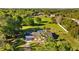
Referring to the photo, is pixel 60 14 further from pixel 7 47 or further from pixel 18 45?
pixel 7 47

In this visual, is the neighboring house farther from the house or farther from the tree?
the tree

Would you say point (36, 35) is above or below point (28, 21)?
below

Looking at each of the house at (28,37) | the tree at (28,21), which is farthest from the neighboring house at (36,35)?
the tree at (28,21)

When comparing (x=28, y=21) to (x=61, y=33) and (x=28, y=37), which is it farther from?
(x=61, y=33)

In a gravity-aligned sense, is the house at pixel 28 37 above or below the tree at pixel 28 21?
below

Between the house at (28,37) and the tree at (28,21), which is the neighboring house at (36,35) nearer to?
the house at (28,37)

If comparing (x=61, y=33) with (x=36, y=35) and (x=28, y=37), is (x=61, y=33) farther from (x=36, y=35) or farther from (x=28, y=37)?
(x=28, y=37)

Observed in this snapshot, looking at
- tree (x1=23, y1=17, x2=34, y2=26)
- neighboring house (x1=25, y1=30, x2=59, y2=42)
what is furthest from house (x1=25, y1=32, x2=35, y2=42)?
tree (x1=23, y1=17, x2=34, y2=26)

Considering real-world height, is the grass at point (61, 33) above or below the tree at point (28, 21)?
below

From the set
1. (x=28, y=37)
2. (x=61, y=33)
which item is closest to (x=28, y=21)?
(x=28, y=37)

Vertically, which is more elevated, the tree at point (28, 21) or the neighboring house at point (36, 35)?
the tree at point (28, 21)
